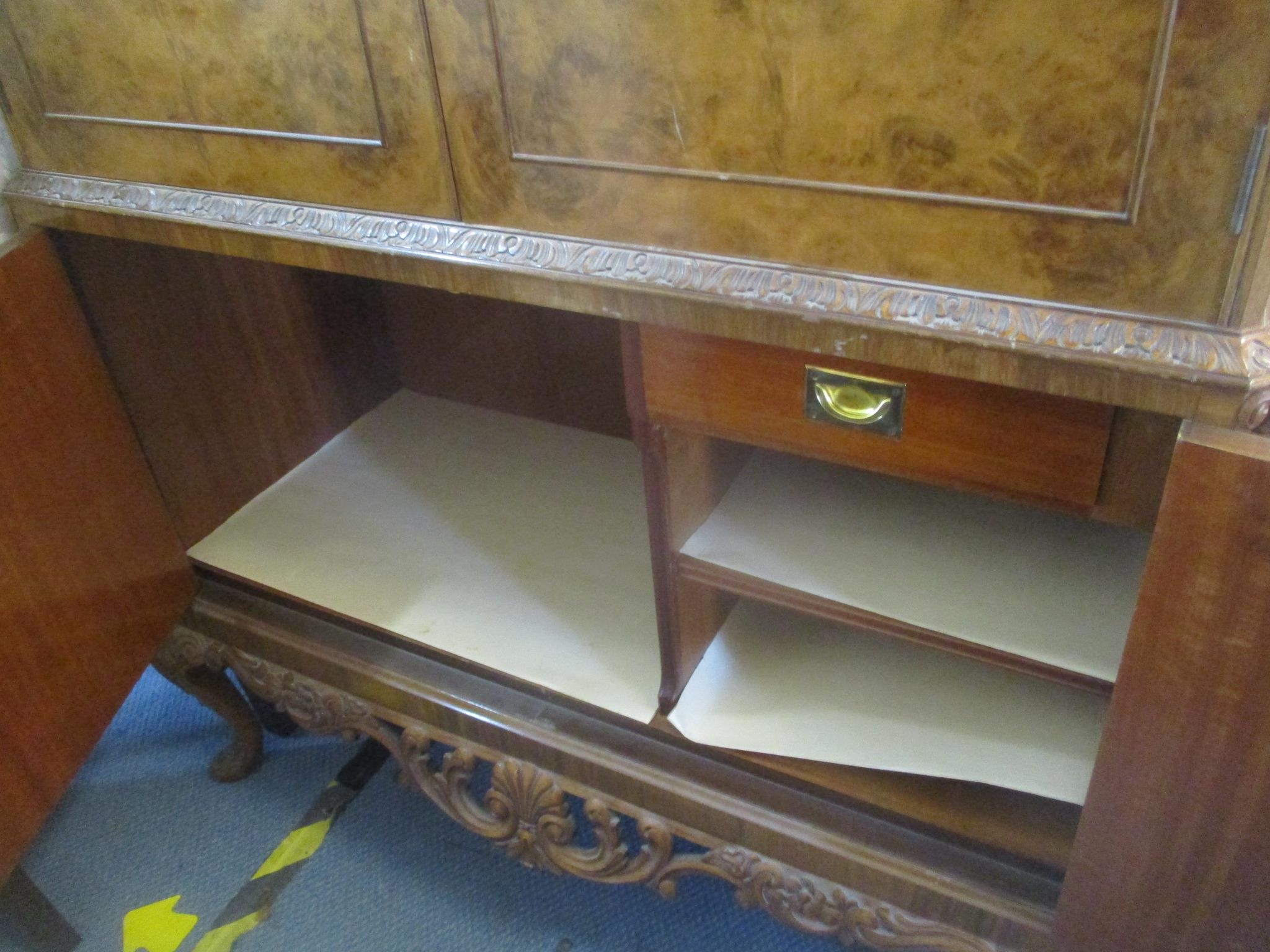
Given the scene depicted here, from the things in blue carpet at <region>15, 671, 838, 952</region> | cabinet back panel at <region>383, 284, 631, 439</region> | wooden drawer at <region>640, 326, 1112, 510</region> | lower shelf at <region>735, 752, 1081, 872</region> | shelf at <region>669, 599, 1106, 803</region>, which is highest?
wooden drawer at <region>640, 326, 1112, 510</region>

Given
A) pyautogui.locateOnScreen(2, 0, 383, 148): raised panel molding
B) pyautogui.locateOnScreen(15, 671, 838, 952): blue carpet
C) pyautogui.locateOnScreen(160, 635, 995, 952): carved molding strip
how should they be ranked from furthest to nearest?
pyautogui.locateOnScreen(15, 671, 838, 952): blue carpet < pyautogui.locateOnScreen(160, 635, 995, 952): carved molding strip < pyautogui.locateOnScreen(2, 0, 383, 148): raised panel molding

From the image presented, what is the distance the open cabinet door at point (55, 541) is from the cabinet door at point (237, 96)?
0.40 ft

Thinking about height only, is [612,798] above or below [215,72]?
below

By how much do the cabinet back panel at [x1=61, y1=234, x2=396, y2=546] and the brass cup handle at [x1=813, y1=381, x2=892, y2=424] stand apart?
64cm

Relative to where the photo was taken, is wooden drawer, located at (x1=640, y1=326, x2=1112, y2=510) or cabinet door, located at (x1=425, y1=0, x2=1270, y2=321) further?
wooden drawer, located at (x1=640, y1=326, x2=1112, y2=510)

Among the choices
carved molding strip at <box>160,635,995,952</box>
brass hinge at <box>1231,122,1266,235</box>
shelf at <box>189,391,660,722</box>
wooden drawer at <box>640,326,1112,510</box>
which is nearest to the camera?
brass hinge at <box>1231,122,1266,235</box>

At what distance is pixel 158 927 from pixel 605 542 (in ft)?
2.08

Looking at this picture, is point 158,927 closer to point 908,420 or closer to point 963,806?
point 963,806

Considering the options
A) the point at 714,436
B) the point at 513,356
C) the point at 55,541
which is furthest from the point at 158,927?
the point at 714,436

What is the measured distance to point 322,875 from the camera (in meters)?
1.05

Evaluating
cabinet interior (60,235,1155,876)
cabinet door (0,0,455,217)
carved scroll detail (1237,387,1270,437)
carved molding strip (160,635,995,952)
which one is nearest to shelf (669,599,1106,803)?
cabinet interior (60,235,1155,876)

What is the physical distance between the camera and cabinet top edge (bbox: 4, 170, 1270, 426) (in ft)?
1.33

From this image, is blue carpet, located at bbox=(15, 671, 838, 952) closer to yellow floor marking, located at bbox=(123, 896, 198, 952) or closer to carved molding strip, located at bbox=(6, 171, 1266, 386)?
yellow floor marking, located at bbox=(123, 896, 198, 952)

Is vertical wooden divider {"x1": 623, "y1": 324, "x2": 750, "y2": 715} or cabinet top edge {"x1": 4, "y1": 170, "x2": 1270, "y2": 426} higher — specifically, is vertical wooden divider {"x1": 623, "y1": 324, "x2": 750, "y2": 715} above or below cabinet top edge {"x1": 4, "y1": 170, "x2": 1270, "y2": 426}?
below
